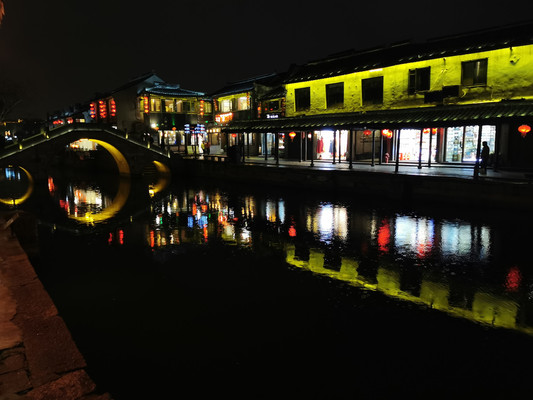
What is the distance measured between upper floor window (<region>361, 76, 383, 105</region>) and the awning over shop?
1.20 meters

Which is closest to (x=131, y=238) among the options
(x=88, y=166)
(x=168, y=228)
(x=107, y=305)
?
(x=168, y=228)

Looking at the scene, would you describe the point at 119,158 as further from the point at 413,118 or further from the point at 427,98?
the point at 427,98

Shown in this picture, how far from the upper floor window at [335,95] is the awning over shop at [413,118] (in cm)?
111

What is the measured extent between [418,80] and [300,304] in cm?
2097

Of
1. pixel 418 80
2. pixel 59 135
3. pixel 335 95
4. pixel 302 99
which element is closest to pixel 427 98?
pixel 418 80

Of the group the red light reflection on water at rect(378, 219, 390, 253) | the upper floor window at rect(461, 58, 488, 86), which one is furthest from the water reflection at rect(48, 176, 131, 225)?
the upper floor window at rect(461, 58, 488, 86)

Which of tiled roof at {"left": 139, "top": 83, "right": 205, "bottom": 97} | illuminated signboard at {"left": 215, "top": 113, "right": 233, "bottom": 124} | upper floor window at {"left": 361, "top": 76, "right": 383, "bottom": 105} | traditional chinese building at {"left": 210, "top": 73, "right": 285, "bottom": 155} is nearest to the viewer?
upper floor window at {"left": 361, "top": 76, "right": 383, "bottom": 105}

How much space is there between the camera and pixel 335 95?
95.7 feet

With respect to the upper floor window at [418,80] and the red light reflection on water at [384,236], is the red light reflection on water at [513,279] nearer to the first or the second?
the red light reflection on water at [384,236]

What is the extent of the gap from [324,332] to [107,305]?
16.1 feet

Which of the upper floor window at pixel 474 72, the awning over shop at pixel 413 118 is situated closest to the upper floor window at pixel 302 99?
the awning over shop at pixel 413 118

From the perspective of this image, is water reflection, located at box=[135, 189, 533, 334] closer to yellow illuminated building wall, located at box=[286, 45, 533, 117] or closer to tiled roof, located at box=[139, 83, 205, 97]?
yellow illuminated building wall, located at box=[286, 45, 533, 117]

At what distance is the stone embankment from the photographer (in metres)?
4.42

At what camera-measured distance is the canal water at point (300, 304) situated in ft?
19.5
